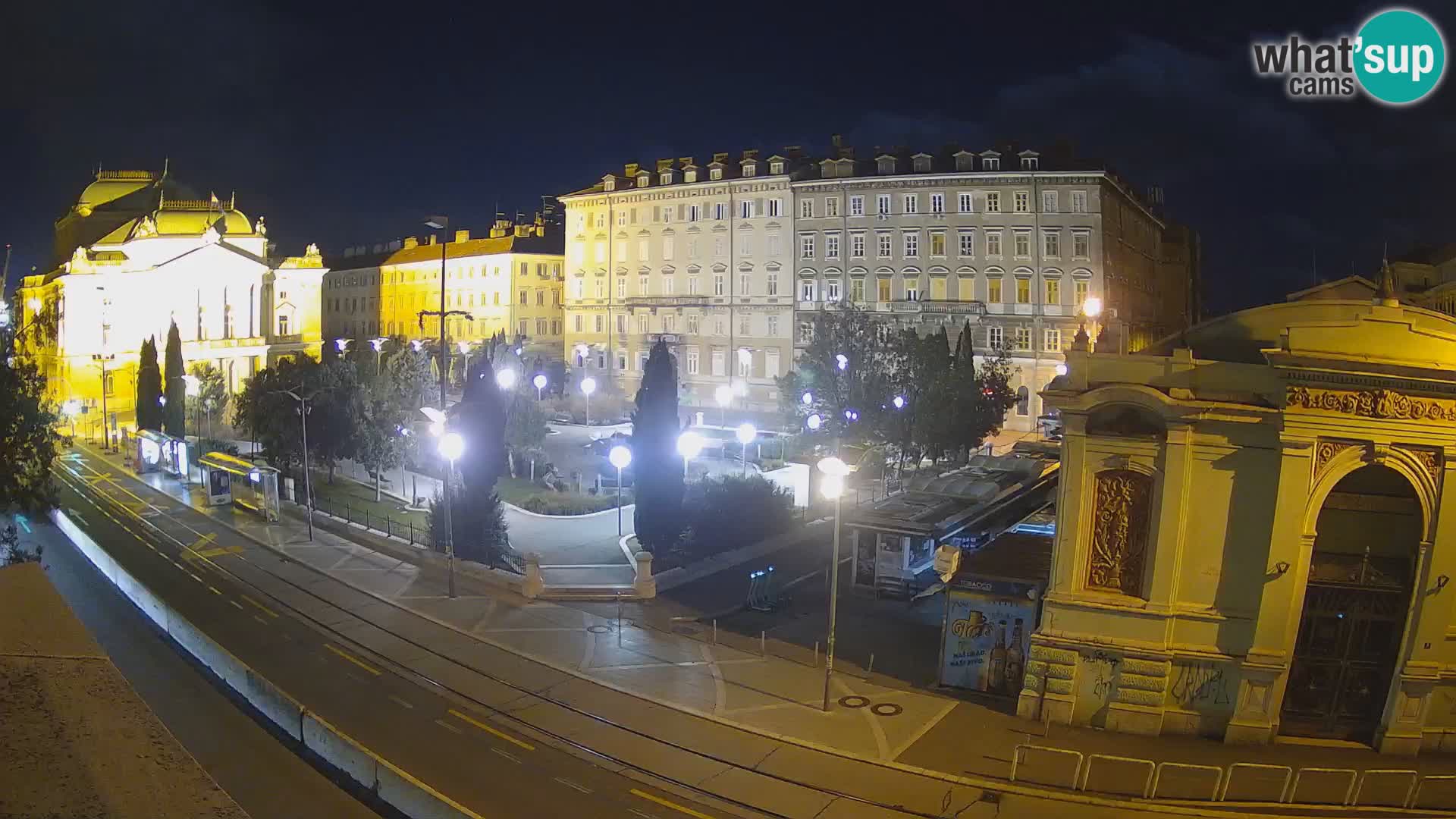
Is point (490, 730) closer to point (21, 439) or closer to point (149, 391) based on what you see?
point (21, 439)

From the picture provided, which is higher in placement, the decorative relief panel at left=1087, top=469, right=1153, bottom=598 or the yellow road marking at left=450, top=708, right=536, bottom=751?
the decorative relief panel at left=1087, top=469, right=1153, bottom=598

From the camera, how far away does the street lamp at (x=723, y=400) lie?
5859 centimetres

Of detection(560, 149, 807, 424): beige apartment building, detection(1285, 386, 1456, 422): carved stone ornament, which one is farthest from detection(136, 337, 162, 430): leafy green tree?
detection(1285, 386, 1456, 422): carved stone ornament

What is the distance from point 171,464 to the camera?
4816 cm

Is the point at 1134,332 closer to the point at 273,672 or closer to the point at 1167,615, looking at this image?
the point at 1167,615

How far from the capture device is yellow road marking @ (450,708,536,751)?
16.8m

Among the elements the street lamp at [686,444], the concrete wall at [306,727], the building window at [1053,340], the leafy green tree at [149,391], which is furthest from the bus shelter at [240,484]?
the building window at [1053,340]

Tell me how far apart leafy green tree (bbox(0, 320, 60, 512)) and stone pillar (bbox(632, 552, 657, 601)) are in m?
14.8

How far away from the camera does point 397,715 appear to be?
18.2m

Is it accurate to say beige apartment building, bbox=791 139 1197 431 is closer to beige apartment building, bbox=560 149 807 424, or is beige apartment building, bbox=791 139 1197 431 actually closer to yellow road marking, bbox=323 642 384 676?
beige apartment building, bbox=560 149 807 424

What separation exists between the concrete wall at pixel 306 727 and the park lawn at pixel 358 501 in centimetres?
1103

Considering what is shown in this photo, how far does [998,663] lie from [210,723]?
15.0 m

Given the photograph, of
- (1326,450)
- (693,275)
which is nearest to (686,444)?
(1326,450)

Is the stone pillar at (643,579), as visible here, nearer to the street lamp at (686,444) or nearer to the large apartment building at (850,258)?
the street lamp at (686,444)
